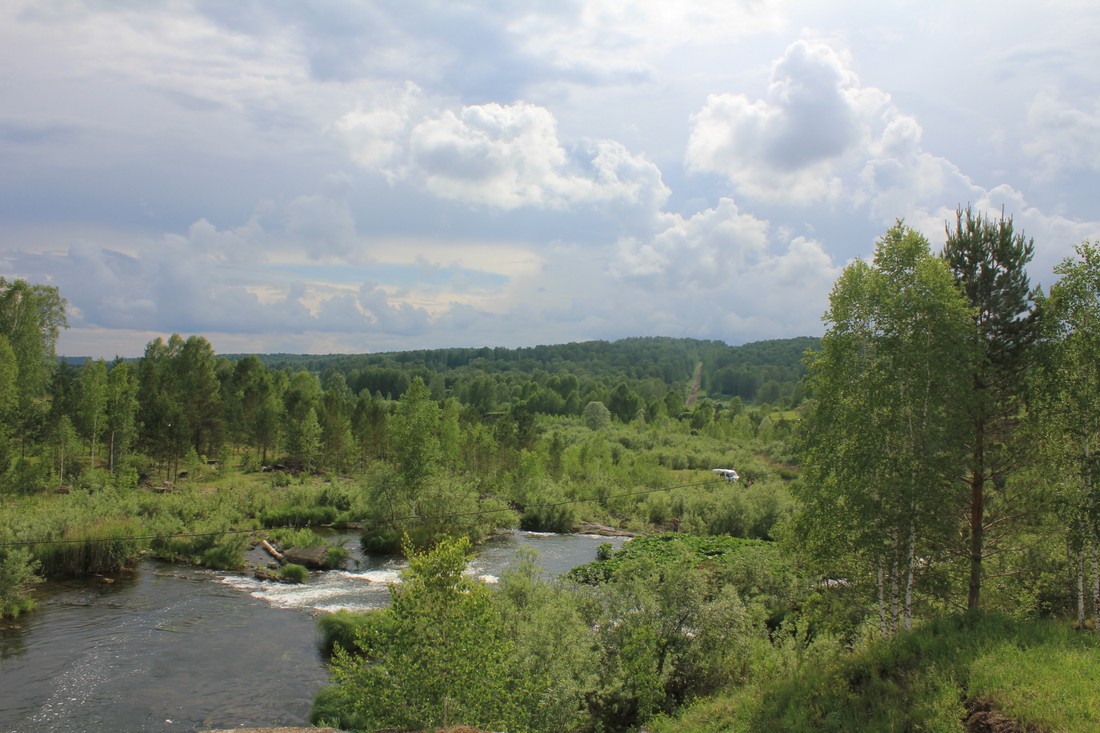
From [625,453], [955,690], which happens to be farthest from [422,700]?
[625,453]

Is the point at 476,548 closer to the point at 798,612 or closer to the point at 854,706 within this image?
the point at 798,612

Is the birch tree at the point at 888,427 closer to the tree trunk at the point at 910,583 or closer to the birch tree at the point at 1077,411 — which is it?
the tree trunk at the point at 910,583

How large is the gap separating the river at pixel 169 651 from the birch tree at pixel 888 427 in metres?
11.5

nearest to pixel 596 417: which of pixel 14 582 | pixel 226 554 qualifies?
pixel 226 554

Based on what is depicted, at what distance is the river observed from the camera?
23516 mm

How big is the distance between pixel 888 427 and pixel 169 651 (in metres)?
29.3

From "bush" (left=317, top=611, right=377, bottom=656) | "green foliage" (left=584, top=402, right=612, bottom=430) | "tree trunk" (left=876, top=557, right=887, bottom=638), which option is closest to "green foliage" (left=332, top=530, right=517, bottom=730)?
"tree trunk" (left=876, top=557, right=887, bottom=638)

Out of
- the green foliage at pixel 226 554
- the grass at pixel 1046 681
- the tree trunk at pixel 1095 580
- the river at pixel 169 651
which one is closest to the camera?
the grass at pixel 1046 681

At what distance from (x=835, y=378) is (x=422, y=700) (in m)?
14.3

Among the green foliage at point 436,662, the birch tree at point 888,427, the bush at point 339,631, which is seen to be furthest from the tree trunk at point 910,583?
the bush at point 339,631

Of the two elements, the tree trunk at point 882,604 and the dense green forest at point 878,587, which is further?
the tree trunk at point 882,604

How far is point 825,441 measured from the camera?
65.7 ft

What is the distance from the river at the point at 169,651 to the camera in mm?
23516

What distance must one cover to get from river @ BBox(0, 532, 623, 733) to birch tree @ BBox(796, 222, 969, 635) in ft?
37.9
